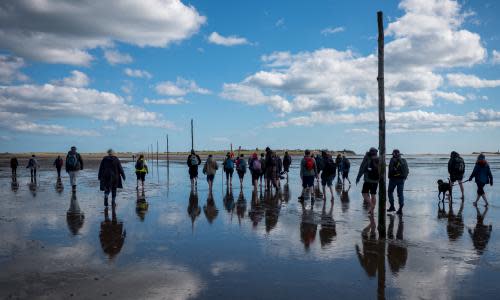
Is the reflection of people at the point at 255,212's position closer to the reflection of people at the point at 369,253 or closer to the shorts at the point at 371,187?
the reflection of people at the point at 369,253

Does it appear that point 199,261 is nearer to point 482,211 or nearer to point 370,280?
point 370,280

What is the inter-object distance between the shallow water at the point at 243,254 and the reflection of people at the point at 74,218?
0.05 metres

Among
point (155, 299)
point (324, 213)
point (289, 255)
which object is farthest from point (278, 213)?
point (155, 299)

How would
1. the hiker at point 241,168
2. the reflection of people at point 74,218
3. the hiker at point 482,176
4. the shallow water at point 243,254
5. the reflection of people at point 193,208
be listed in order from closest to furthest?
the shallow water at point 243,254 → the reflection of people at point 74,218 → the reflection of people at point 193,208 → the hiker at point 482,176 → the hiker at point 241,168

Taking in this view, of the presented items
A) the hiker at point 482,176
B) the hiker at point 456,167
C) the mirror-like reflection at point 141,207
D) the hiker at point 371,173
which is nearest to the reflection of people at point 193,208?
the mirror-like reflection at point 141,207

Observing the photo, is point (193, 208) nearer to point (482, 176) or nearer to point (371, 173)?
point (371, 173)

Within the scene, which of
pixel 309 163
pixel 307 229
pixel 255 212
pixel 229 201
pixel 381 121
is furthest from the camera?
pixel 229 201

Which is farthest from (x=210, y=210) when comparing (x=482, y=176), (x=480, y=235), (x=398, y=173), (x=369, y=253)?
(x=482, y=176)

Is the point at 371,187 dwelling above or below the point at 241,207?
above

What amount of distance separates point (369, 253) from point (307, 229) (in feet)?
8.00

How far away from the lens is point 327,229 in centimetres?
952

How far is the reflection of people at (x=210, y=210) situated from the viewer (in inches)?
444

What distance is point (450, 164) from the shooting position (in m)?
15.2

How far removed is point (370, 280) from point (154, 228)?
18.7 ft
